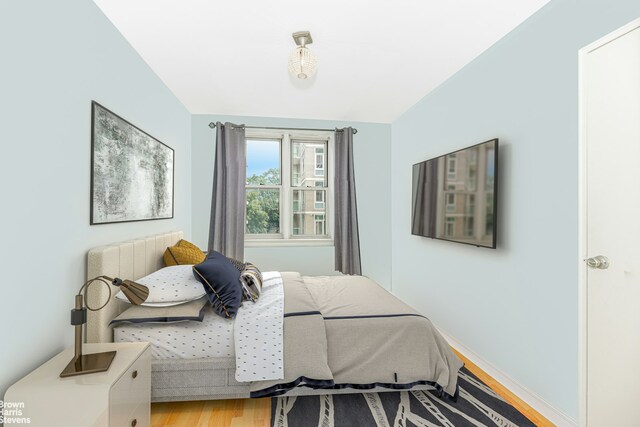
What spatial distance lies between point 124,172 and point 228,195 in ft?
6.20

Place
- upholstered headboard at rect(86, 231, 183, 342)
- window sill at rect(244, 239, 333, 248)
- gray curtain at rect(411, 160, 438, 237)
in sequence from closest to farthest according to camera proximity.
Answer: upholstered headboard at rect(86, 231, 183, 342), gray curtain at rect(411, 160, 438, 237), window sill at rect(244, 239, 333, 248)

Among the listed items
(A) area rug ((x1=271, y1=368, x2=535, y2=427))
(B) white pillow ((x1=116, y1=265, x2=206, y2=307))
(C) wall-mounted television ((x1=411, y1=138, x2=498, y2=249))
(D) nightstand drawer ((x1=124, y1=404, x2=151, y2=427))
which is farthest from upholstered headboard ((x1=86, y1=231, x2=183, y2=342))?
(C) wall-mounted television ((x1=411, y1=138, x2=498, y2=249))

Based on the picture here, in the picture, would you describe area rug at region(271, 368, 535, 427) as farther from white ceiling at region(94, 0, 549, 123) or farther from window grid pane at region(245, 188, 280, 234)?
window grid pane at region(245, 188, 280, 234)

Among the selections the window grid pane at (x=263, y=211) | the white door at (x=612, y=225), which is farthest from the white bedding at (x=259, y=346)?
the window grid pane at (x=263, y=211)

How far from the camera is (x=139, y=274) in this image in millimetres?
2371

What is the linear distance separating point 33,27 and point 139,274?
158 centimetres

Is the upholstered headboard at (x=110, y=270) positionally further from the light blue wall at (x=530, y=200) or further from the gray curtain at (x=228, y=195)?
the light blue wall at (x=530, y=200)

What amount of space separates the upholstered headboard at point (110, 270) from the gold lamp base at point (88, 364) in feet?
1.06

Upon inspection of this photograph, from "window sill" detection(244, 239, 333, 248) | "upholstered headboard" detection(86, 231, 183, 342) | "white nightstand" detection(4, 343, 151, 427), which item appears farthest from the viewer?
"window sill" detection(244, 239, 333, 248)

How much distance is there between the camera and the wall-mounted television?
7.78ft

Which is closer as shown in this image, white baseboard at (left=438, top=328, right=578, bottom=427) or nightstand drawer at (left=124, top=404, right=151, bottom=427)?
nightstand drawer at (left=124, top=404, right=151, bottom=427)

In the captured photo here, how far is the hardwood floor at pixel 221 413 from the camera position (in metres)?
1.89

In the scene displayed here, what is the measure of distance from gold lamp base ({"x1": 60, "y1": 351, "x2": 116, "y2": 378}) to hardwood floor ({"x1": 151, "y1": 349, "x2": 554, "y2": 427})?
2.14ft

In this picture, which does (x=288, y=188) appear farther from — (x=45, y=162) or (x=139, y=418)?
(x=139, y=418)
